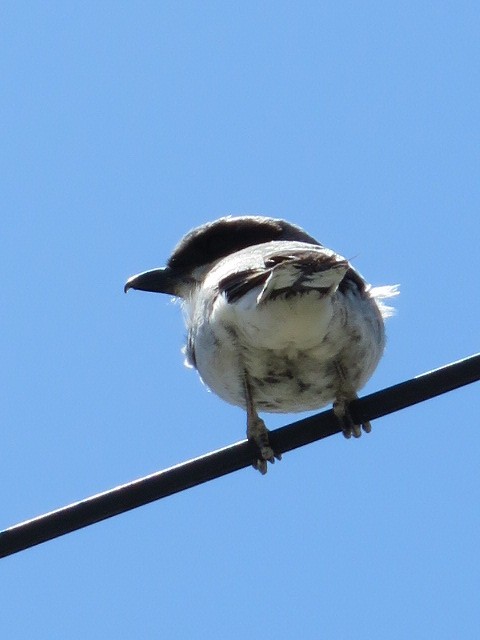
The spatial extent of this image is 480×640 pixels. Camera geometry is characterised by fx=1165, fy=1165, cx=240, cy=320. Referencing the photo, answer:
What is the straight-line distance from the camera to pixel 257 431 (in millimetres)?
6648

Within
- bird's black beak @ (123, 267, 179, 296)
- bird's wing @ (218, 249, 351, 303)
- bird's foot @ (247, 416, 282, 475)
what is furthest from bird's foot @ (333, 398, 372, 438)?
bird's black beak @ (123, 267, 179, 296)

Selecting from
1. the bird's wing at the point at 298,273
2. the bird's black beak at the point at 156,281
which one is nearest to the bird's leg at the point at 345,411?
the bird's wing at the point at 298,273

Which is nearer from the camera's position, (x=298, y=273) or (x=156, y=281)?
(x=298, y=273)

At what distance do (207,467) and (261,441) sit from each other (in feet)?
5.00

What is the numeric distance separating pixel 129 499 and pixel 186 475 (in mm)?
256

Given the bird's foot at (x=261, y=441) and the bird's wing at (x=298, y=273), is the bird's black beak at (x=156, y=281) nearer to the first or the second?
the bird's foot at (x=261, y=441)

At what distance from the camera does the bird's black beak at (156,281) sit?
8719mm

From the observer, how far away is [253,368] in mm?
6688

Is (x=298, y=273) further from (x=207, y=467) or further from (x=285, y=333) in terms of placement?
(x=207, y=467)

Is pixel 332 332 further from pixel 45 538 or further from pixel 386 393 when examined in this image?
pixel 45 538

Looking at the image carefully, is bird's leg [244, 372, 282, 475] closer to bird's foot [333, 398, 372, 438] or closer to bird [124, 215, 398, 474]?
bird [124, 215, 398, 474]

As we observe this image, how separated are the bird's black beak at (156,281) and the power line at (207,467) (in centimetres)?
377

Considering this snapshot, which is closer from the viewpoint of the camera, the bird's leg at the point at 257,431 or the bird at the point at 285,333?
the bird at the point at 285,333

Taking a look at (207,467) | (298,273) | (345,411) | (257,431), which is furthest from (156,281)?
(207,467)
